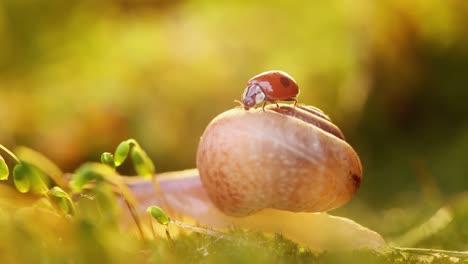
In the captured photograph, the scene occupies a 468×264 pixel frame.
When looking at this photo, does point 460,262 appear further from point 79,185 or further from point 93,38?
point 93,38

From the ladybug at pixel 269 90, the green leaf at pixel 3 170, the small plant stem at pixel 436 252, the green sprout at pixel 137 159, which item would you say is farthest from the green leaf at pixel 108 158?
the small plant stem at pixel 436 252

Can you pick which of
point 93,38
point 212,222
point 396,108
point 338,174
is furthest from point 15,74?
point 338,174

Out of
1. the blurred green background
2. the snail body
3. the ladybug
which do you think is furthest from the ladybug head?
the blurred green background

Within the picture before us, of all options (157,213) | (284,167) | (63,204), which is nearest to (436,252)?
(284,167)

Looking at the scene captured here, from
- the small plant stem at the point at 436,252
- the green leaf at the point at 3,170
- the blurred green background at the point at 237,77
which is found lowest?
the blurred green background at the point at 237,77

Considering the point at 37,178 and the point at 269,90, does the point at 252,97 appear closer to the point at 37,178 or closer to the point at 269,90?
the point at 269,90

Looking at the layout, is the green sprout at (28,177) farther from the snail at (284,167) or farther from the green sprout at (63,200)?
the snail at (284,167)
